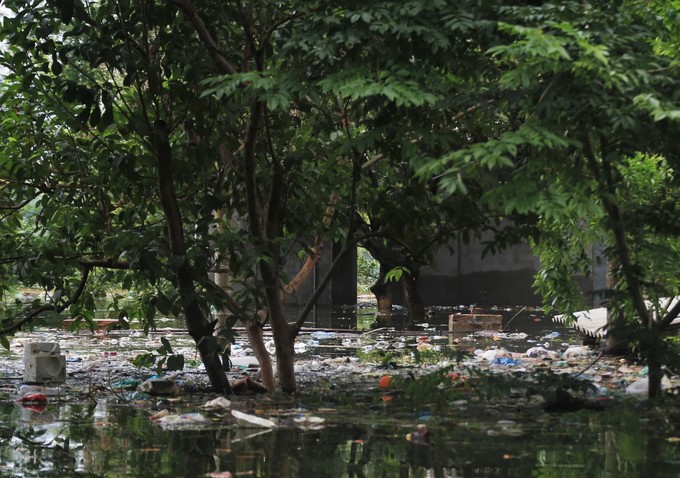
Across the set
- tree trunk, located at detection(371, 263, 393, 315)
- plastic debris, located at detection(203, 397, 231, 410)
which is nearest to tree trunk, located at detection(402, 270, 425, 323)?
tree trunk, located at detection(371, 263, 393, 315)

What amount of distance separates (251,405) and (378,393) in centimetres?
95

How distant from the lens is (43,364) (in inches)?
301

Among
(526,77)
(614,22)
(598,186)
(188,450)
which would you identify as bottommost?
(188,450)

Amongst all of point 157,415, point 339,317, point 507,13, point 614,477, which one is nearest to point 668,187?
point 507,13

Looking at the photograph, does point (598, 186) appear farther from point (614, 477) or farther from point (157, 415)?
point (157, 415)

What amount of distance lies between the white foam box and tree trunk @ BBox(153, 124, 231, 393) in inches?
76.7

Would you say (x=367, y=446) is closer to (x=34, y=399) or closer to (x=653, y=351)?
(x=653, y=351)

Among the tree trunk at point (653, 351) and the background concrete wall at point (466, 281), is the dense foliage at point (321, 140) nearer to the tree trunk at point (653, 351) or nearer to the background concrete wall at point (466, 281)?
the tree trunk at point (653, 351)

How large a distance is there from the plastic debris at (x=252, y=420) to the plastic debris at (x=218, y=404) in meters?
0.42

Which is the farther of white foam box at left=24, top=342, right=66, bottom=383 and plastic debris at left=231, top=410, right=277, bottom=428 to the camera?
white foam box at left=24, top=342, right=66, bottom=383

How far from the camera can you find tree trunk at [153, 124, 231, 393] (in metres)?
5.87

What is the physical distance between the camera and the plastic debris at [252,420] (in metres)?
5.25

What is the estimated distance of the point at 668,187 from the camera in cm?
→ 548

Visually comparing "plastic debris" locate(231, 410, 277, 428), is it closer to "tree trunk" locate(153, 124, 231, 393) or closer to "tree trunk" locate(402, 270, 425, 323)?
"tree trunk" locate(153, 124, 231, 393)
